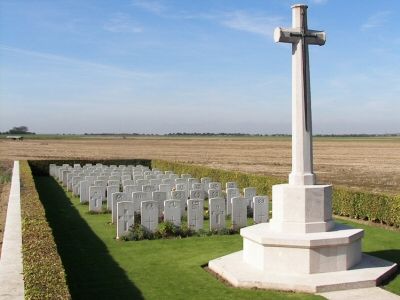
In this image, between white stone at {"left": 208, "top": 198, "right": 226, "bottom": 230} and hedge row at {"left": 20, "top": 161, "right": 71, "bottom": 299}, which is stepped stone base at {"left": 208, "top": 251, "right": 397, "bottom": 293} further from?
white stone at {"left": 208, "top": 198, "right": 226, "bottom": 230}

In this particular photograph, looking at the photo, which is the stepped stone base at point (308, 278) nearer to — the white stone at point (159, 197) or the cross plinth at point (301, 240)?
the cross plinth at point (301, 240)

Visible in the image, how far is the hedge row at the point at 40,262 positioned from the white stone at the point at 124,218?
5.85ft

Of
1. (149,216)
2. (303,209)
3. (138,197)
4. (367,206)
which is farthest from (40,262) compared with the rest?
(367,206)

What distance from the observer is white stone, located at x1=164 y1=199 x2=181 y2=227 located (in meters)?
10.8

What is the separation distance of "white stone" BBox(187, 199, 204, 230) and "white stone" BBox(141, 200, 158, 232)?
0.89 meters

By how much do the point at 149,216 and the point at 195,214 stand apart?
120 centimetres

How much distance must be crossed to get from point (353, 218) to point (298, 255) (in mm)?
6366

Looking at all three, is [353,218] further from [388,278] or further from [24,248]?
[24,248]

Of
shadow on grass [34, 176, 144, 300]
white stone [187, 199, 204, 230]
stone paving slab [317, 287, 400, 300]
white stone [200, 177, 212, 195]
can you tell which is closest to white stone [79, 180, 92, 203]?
shadow on grass [34, 176, 144, 300]

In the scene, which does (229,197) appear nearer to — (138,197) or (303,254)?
(138,197)

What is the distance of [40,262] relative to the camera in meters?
5.61

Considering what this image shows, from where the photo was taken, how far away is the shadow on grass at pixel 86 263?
6.46m

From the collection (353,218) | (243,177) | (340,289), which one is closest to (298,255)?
(340,289)

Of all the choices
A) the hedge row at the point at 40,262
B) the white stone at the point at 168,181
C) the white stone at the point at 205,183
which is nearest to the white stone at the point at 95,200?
the white stone at the point at 168,181
